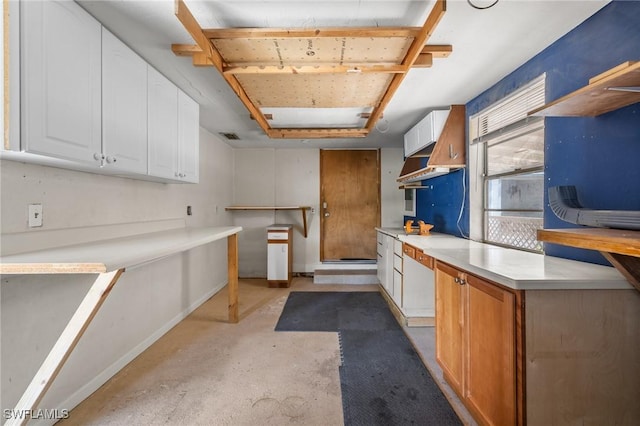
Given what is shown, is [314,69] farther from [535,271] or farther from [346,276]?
[346,276]

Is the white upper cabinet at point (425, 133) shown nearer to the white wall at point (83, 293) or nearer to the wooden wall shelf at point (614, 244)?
the wooden wall shelf at point (614, 244)

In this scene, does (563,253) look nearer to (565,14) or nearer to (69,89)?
(565,14)

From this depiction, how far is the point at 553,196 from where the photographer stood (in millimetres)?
1409

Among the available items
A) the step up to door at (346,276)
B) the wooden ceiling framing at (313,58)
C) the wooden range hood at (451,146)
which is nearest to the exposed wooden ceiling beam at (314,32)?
the wooden ceiling framing at (313,58)

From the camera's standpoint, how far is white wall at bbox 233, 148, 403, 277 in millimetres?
4738

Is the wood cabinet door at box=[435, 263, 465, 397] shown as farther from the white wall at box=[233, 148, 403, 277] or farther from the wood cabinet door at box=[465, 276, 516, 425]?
the white wall at box=[233, 148, 403, 277]

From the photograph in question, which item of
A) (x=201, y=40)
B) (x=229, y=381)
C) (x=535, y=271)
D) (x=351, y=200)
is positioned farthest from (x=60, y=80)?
(x=351, y=200)

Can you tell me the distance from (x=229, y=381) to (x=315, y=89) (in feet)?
7.56

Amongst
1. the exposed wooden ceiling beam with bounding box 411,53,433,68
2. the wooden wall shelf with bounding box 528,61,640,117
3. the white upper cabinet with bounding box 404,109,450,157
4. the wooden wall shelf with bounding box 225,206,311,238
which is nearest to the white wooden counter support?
the exposed wooden ceiling beam with bounding box 411,53,433,68

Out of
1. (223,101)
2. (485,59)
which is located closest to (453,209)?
(485,59)

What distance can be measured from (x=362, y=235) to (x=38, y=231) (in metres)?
Answer: 4.04

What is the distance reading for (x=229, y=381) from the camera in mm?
1898

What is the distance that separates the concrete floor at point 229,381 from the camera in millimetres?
1586

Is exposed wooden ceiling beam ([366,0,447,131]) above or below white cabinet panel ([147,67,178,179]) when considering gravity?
above
